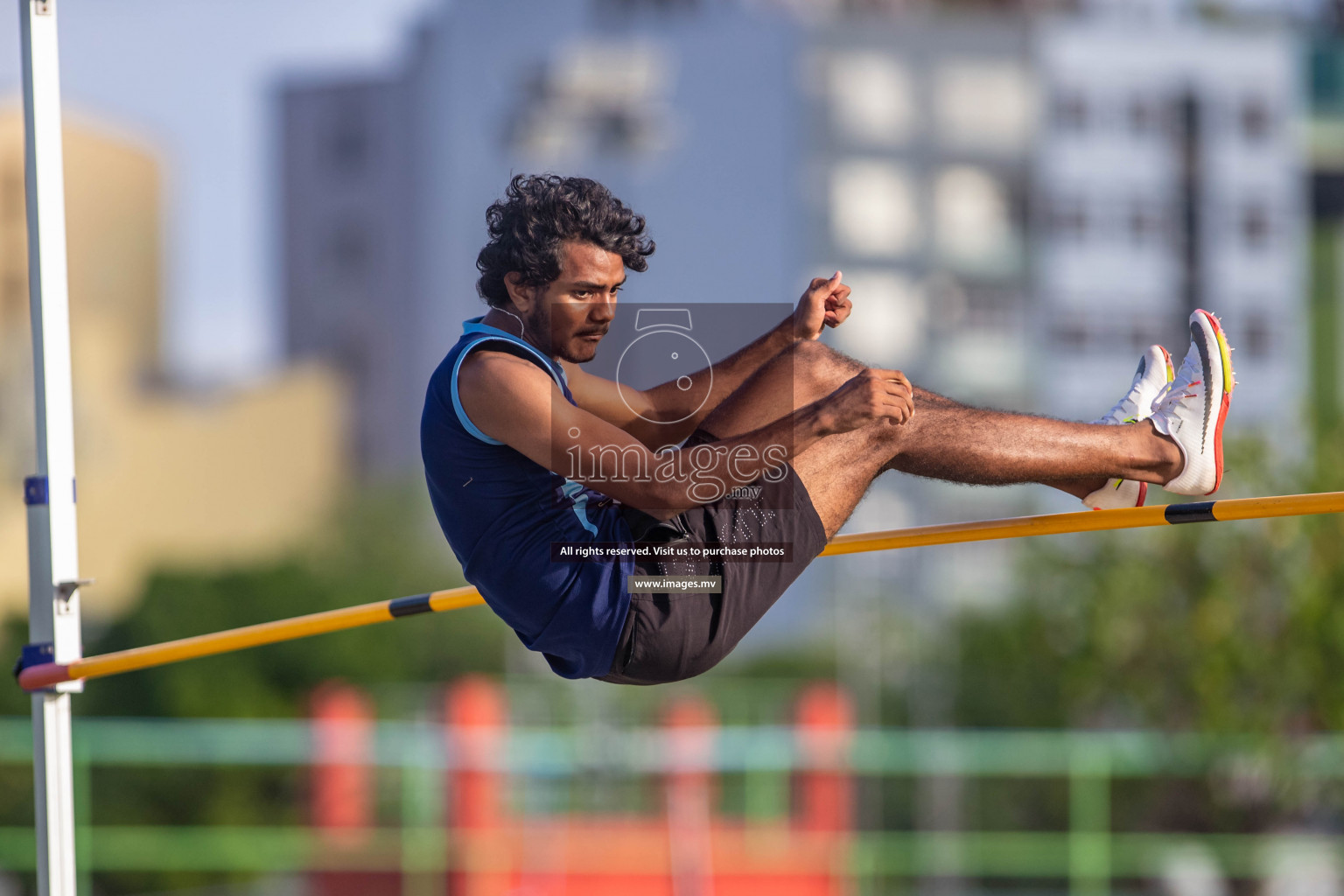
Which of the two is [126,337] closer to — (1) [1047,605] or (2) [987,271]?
(2) [987,271]

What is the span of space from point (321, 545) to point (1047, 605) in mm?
33736

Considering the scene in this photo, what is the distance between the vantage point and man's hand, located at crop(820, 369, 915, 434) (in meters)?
3.36

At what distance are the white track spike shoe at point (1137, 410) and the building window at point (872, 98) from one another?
3576 cm

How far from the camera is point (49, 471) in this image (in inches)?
169

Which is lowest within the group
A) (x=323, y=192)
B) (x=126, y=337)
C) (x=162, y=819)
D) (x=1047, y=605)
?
(x=162, y=819)

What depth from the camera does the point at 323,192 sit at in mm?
49562

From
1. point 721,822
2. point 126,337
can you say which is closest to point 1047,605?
point 721,822

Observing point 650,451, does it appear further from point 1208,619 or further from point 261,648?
point 261,648

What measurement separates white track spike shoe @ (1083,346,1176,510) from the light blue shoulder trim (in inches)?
54.1

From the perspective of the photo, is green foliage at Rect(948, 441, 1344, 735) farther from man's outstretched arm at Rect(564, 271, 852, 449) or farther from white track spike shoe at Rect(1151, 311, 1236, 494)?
man's outstretched arm at Rect(564, 271, 852, 449)

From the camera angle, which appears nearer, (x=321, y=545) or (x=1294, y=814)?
(x=1294, y=814)

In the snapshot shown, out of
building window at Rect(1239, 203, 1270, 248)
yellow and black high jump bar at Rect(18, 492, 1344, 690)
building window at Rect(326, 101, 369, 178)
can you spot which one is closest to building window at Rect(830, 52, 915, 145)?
building window at Rect(1239, 203, 1270, 248)

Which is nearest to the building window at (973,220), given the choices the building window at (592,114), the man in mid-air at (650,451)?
the building window at (592,114)

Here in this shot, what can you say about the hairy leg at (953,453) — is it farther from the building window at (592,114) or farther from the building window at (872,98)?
the building window at (872,98)
